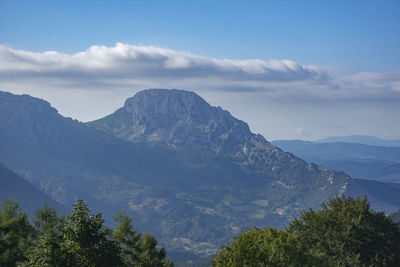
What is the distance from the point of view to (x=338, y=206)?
10138 centimetres

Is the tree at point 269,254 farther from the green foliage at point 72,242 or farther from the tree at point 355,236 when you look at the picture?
the tree at point 355,236

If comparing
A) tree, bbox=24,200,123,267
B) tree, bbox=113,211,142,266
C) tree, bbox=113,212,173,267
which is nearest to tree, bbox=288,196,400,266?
tree, bbox=113,212,173,267

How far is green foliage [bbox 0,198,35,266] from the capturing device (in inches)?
2557

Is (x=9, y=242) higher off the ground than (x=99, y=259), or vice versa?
(x=99, y=259)

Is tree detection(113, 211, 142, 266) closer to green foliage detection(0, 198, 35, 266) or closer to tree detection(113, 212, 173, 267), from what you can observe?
tree detection(113, 212, 173, 267)

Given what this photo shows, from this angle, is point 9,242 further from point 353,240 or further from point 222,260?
point 353,240

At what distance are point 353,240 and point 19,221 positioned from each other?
220 ft

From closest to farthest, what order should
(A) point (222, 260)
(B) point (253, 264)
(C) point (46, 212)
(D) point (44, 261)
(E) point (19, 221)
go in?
(D) point (44, 261)
(B) point (253, 264)
(A) point (222, 260)
(E) point (19, 221)
(C) point (46, 212)

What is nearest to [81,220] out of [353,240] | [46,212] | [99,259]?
[99,259]

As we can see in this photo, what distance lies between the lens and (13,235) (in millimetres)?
68812

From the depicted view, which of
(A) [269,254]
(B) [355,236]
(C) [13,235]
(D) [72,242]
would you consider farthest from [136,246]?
(B) [355,236]

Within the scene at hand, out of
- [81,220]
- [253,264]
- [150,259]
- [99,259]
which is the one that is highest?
[81,220]

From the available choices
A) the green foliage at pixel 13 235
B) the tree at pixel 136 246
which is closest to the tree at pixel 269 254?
the tree at pixel 136 246

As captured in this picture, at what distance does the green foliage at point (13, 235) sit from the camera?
6494 centimetres
